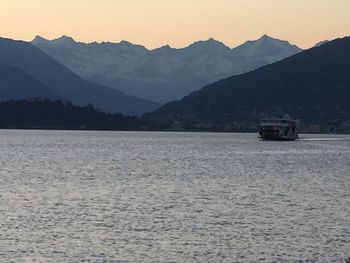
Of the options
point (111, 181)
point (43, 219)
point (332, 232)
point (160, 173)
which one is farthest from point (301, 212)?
point (160, 173)

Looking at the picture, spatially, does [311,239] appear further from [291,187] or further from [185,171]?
[185,171]

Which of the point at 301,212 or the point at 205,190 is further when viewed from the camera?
the point at 205,190

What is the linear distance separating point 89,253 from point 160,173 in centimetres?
9840

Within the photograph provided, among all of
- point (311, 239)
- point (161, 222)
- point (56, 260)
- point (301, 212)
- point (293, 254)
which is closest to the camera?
point (56, 260)

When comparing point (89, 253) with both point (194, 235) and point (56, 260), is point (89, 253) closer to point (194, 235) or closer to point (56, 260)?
point (56, 260)

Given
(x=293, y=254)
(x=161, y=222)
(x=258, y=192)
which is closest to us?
(x=293, y=254)

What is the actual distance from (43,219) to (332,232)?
Answer: 28.3 metres

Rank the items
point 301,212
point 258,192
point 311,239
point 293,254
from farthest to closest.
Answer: point 258,192 < point 301,212 < point 311,239 < point 293,254

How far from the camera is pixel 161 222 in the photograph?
85750 millimetres

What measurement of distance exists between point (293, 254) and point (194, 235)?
1158 centimetres

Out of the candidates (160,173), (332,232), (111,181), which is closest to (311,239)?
(332,232)

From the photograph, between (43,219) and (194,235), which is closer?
(194,235)

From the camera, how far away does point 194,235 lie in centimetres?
7738

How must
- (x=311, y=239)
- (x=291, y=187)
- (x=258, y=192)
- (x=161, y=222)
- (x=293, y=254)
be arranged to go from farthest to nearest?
(x=291, y=187), (x=258, y=192), (x=161, y=222), (x=311, y=239), (x=293, y=254)
